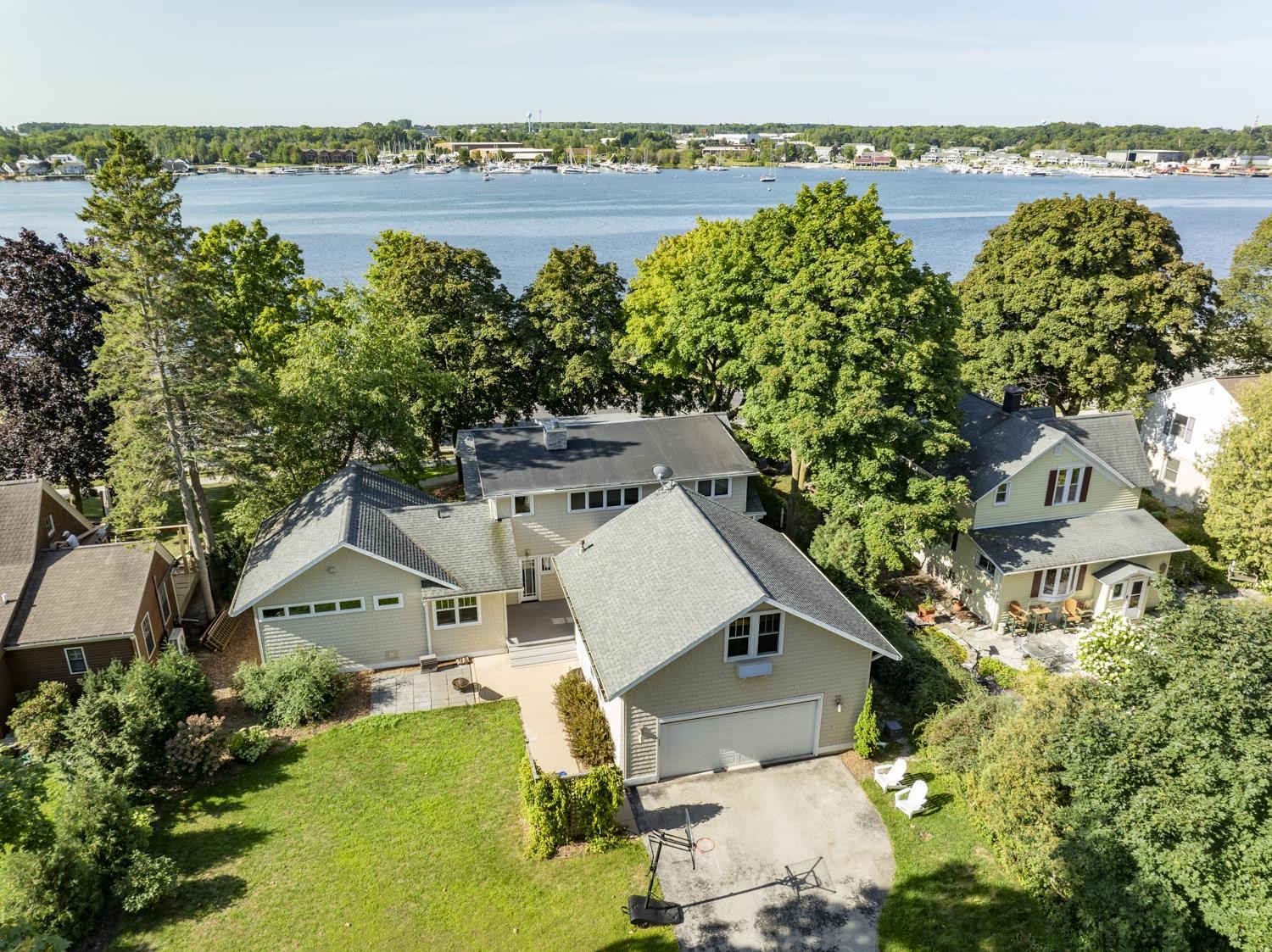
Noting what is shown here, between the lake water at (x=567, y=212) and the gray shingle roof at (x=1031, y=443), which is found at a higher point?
the lake water at (x=567, y=212)

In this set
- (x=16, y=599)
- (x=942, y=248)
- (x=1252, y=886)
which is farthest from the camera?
(x=942, y=248)

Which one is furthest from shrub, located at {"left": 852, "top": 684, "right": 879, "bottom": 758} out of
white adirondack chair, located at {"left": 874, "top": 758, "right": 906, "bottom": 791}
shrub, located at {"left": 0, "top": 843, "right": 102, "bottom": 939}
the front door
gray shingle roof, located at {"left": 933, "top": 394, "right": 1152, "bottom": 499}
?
shrub, located at {"left": 0, "top": 843, "right": 102, "bottom": 939}

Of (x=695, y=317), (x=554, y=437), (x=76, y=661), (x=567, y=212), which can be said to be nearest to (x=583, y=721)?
(x=554, y=437)

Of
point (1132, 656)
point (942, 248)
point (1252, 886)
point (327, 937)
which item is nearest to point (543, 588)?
point (327, 937)

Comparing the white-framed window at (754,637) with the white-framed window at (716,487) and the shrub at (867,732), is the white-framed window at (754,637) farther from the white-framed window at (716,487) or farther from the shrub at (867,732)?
the white-framed window at (716,487)

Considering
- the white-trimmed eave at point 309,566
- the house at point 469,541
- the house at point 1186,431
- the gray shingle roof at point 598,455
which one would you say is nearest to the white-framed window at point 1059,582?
the house at point 1186,431

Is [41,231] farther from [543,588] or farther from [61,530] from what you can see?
[543,588]
